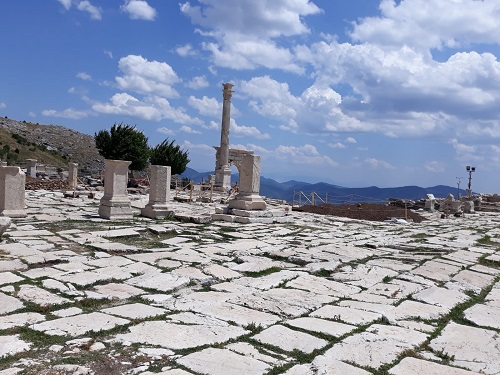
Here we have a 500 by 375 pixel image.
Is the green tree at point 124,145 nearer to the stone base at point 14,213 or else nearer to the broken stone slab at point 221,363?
the stone base at point 14,213

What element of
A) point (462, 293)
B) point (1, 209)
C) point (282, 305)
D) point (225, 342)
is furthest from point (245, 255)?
point (1, 209)

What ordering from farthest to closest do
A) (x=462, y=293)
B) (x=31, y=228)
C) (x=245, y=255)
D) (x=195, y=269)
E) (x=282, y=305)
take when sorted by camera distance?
1. (x=31, y=228)
2. (x=245, y=255)
3. (x=195, y=269)
4. (x=462, y=293)
5. (x=282, y=305)

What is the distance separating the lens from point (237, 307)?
4.92m

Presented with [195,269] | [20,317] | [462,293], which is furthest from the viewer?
[195,269]

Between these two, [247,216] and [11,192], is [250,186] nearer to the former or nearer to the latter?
[247,216]

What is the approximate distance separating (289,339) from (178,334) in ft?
3.17

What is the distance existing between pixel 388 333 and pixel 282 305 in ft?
3.93

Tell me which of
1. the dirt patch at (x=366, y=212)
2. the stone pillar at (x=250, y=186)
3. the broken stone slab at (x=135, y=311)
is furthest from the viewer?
the dirt patch at (x=366, y=212)

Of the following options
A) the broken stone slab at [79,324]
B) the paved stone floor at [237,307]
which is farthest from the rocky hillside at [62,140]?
the broken stone slab at [79,324]

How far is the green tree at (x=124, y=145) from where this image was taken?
130ft

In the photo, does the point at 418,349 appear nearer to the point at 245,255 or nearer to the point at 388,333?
the point at 388,333

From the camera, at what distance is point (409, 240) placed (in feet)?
36.5

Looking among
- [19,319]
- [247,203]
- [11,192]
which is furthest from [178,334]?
[247,203]

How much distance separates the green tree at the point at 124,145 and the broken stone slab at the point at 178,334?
119ft
